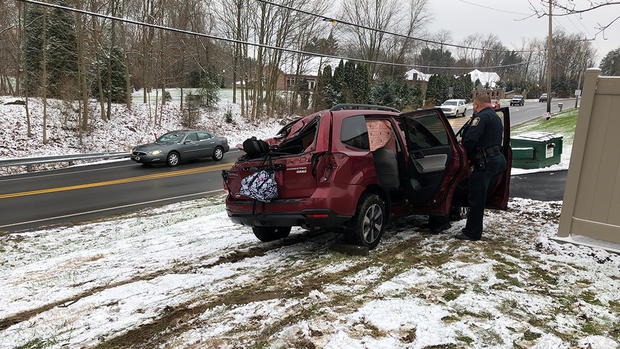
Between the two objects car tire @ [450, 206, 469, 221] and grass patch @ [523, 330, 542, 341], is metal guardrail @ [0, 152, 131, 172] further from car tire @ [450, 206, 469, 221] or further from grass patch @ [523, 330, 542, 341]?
grass patch @ [523, 330, 542, 341]

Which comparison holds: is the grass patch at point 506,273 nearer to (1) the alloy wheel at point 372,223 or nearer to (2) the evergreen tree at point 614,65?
(1) the alloy wheel at point 372,223

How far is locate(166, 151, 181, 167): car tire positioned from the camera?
17703 mm

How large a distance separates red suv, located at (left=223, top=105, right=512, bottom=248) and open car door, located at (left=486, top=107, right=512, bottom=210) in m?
0.01

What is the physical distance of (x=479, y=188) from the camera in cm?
534

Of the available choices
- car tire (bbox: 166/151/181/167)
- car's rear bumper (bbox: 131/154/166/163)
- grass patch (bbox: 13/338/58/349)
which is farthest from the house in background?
grass patch (bbox: 13/338/58/349)

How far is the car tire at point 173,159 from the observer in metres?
17.7

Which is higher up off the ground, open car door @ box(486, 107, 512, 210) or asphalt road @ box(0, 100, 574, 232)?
open car door @ box(486, 107, 512, 210)

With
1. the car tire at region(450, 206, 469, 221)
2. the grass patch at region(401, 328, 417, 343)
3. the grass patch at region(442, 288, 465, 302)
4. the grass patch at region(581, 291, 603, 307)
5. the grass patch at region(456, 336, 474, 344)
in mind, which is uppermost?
the grass patch at region(581, 291, 603, 307)

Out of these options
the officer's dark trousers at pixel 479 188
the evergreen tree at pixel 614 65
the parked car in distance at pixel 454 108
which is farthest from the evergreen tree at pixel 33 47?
the parked car in distance at pixel 454 108

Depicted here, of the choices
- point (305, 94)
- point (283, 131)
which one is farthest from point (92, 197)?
point (305, 94)

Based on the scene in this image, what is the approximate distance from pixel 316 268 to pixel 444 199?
2259 millimetres

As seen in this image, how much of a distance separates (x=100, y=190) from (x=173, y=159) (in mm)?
5103

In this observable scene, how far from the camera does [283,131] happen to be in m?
6.89

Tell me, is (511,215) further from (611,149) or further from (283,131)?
(283,131)
